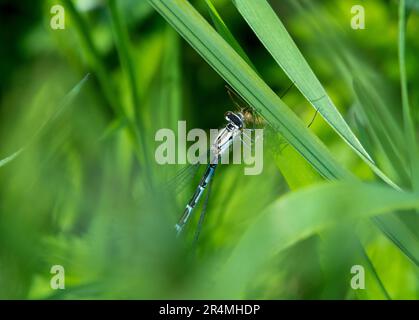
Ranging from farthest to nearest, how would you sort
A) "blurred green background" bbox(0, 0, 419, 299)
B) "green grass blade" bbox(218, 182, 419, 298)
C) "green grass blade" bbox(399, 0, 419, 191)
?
"blurred green background" bbox(0, 0, 419, 299), "green grass blade" bbox(399, 0, 419, 191), "green grass blade" bbox(218, 182, 419, 298)

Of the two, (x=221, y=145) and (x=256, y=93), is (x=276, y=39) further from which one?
(x=221, y=145)

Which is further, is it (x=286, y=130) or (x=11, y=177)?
(x=11, y=177)

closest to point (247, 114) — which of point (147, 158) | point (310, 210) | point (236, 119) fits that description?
point (236, 119)

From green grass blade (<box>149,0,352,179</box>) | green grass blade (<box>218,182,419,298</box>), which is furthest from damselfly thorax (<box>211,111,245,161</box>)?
green grass blade (<box>218,182,419,298</box>)

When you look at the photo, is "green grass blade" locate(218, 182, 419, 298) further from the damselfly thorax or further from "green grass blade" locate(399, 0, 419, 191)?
the damselfly thorax
